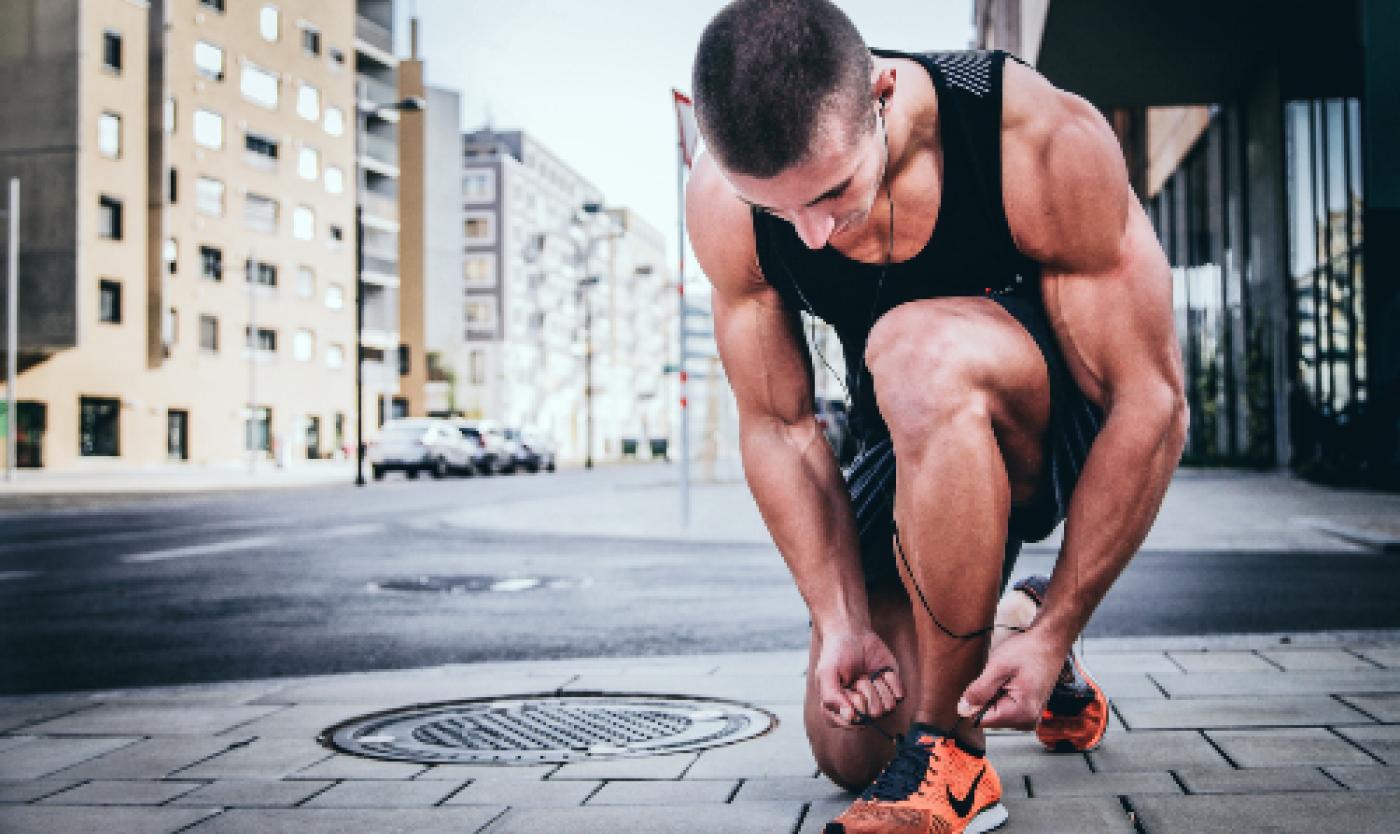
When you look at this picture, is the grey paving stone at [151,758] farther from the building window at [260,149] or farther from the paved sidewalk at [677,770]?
the building window at [260,149]

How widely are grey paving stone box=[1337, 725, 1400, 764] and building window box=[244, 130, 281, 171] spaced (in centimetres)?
4775

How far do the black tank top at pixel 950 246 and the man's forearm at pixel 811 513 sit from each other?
0.26 m

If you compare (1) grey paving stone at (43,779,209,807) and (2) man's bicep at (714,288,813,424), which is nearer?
(2) man's bicep at (714,288,813,424)

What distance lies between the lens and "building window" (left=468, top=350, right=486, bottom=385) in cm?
8112

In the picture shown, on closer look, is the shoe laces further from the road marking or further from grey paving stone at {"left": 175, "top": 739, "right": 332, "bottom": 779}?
the road marking

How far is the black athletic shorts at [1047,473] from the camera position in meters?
2.57

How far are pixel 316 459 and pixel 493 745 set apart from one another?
173ft

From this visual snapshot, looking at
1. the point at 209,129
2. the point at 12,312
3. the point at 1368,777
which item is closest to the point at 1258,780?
the point at 1368,777

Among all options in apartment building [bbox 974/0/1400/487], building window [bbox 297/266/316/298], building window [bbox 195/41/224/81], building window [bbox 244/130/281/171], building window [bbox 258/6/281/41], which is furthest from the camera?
building window [bbox 297/266/316/298]

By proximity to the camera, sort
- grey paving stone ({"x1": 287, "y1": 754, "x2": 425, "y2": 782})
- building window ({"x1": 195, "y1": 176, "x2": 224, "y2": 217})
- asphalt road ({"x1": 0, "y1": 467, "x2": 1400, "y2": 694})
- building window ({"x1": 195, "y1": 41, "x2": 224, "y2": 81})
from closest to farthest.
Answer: grey paving stone ({"x1": 287, "y1": 754, "x2": 425, "y2": 782}) < asphalt road ({"x1": 0, "y1": 467, "x2": 1400, "y2": 694}) < building window ({"x1": 195, "y1": 41, "x2": 224, "y2": 81}) < building window ({"x1": 195, "y1": 176, "x2": 224, "y2": 217})

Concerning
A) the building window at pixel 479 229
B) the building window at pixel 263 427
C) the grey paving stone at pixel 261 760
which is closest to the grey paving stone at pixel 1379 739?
the grey paving stone at pixel 261 760

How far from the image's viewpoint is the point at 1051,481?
106 inches

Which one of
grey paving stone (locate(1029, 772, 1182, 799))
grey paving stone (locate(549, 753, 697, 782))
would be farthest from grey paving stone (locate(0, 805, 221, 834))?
grey paving stone (locate(1029, 772, 1182, 799))

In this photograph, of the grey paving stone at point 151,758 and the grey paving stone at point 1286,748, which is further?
the grey paving stone at point 151,758
